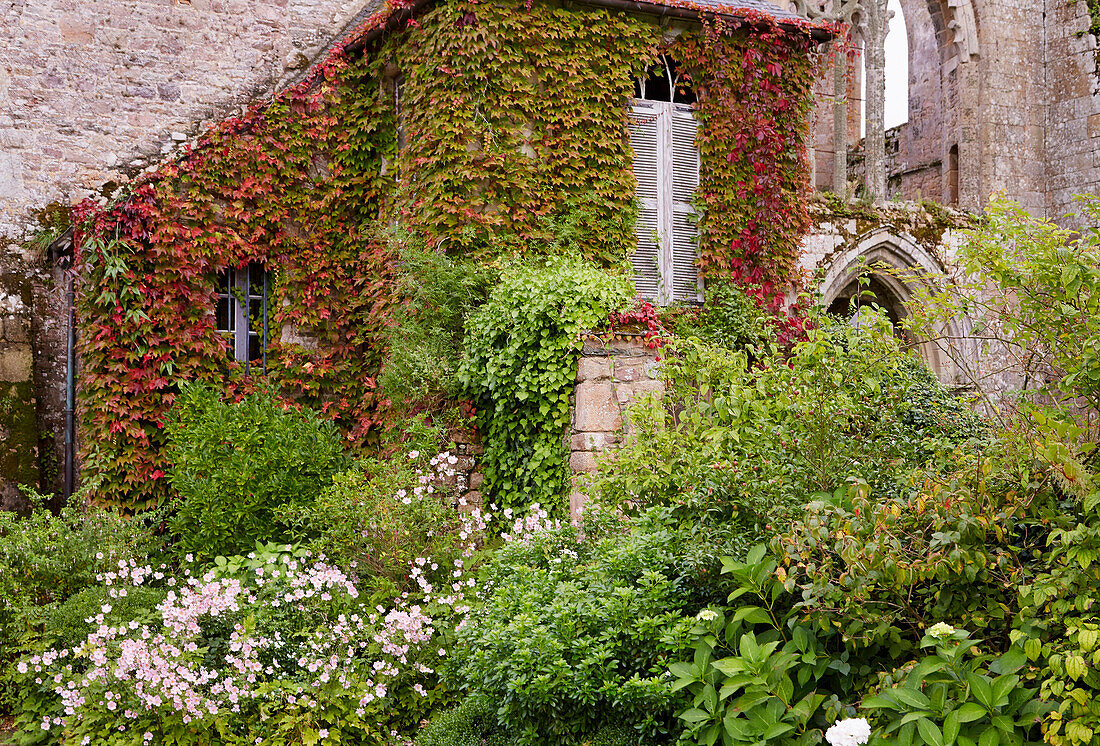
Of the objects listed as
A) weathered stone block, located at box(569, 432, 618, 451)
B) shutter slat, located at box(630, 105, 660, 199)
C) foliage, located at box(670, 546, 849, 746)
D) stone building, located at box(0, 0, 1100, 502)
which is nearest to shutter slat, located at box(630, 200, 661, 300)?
shutter slat, located at box(630, 105, 660, 199)

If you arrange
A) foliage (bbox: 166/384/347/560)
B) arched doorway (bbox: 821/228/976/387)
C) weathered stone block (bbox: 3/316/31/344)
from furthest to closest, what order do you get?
arched doorway (bbox: 821/228/976/387), weathered stone block (bbox: 3/316/31/344), foliage (bbox: 166/384/347/560)

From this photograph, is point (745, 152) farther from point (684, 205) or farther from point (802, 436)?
point (802, 436)

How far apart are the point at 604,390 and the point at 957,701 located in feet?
12.4

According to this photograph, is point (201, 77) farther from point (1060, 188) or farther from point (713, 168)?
point (1060, 188)

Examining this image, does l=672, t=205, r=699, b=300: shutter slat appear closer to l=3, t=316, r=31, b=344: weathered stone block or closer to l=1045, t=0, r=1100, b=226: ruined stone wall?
l=3, t=316, r=31, b=344: weathered stone block

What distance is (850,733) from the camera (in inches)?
109

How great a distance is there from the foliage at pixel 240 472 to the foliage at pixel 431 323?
0.79m

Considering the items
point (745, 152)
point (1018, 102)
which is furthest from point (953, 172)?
point (745, 152)

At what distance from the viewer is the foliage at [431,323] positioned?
25.1ft

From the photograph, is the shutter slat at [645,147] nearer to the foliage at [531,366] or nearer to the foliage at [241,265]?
the foliage at [531,366]

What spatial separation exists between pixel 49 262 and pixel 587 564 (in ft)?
21.8

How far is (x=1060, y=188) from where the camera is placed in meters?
13.0

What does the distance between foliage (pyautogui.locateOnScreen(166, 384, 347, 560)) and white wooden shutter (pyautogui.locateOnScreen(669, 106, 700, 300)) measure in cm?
354

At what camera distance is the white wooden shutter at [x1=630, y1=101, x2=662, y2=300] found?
8867 mm
